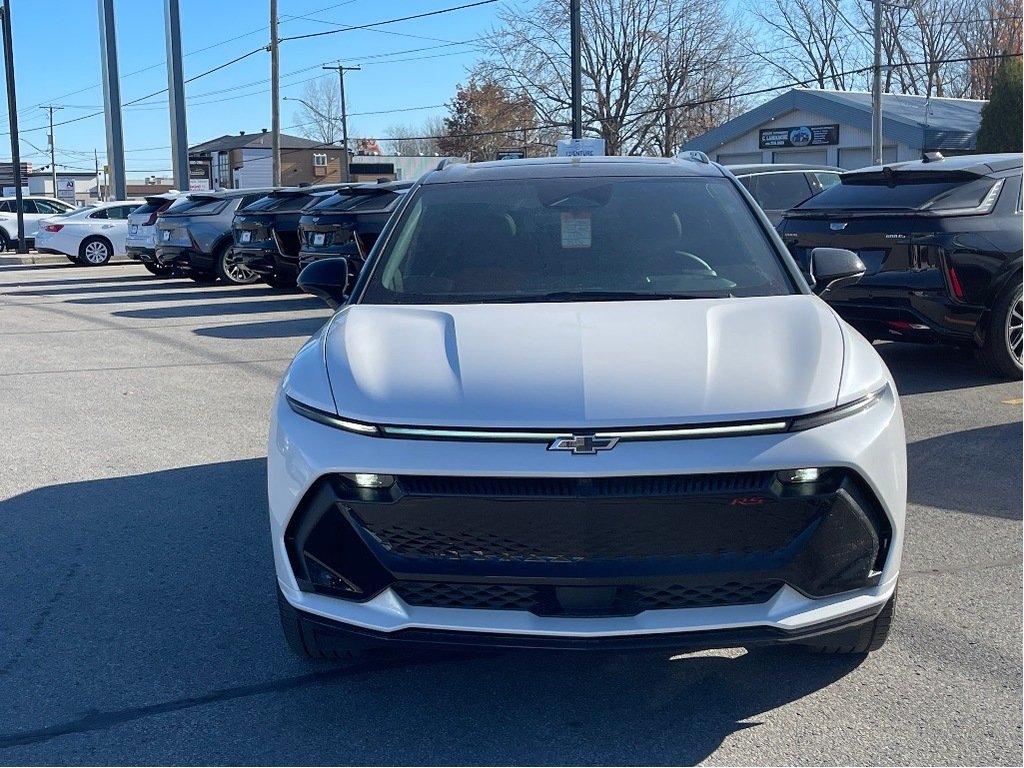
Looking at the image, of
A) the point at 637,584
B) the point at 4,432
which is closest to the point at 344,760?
the point at 637,584

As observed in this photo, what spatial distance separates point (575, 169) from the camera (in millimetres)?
5047

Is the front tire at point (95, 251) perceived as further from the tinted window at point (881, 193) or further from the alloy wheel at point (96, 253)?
the tinted window at point (881, 193)

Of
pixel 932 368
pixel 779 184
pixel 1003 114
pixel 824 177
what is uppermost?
pixel 1003 114

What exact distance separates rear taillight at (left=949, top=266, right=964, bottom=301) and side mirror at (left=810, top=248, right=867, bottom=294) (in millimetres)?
3550

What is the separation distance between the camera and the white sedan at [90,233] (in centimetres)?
2542

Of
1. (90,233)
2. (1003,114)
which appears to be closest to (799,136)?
(1003,114)

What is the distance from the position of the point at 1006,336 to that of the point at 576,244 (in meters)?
4.87

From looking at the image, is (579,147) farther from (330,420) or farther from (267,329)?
(330,420)

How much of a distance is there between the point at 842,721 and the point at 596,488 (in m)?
1.08

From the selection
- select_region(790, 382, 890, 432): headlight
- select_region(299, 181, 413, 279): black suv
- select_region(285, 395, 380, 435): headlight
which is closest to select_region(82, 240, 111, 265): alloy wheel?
select_region(299, 181, 413, 279): black suv

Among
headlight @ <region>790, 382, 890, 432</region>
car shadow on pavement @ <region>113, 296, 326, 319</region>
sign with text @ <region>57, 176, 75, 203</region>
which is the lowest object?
car shadow on pavement @ <region>113, 296, 326, 319</region>

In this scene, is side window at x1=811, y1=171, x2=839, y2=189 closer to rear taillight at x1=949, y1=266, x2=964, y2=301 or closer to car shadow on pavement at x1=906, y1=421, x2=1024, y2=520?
rear taillight at x1=949, y1=266, x2=964, y2=301

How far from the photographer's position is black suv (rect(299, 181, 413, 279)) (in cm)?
1308

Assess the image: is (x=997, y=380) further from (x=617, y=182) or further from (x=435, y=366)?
(x=435, y=366)
